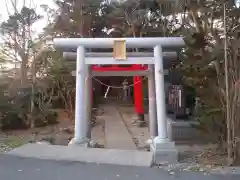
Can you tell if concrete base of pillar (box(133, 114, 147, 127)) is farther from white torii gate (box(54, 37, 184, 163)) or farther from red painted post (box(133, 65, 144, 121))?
white torii gate (box(54, 37, 184, 163))

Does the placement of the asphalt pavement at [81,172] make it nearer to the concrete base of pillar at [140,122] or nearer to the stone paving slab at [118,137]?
the stone paving slab at [118,137]

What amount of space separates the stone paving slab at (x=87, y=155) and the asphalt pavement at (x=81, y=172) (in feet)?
0.80

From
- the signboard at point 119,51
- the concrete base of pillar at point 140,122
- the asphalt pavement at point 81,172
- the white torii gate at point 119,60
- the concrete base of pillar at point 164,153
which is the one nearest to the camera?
the asphalt pavement at point 81,172

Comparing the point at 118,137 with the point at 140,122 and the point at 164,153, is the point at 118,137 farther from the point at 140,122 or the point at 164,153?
the point at 164,153

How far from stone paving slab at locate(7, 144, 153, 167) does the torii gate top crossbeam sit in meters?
2.46

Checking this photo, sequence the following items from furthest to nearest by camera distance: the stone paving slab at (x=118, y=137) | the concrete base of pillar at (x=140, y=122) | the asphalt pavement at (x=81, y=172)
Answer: the concrete base of pillar at (x=140, y=122) → the stone paving slab at (x=118, y=137) → the asphalt pavement at (x=81, y=172)

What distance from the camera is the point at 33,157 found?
690cm

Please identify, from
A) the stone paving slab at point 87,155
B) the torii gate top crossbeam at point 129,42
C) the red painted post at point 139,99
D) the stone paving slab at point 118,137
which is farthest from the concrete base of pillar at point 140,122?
the stone paving slab at point 87,155

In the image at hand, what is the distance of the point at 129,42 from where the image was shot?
8.03m

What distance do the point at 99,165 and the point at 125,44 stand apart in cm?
301

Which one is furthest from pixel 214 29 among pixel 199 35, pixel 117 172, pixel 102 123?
pixel 102 123

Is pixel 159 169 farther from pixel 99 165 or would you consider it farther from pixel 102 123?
pixel 102 123

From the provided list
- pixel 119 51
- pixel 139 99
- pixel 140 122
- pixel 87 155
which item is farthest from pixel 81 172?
pixel 139 99

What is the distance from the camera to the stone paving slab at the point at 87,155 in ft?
21.5
